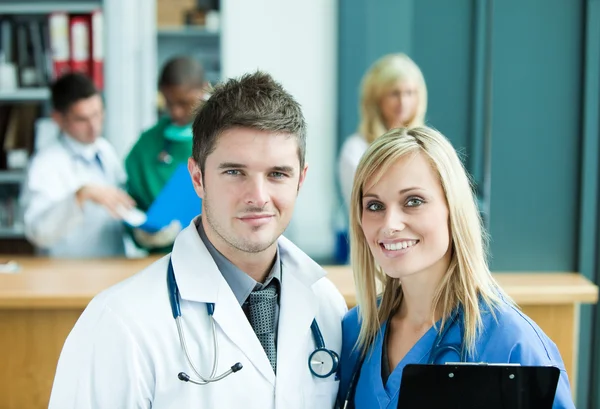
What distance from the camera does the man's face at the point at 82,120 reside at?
330 centimetres

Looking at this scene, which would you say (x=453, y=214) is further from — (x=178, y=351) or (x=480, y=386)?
(x=178, y=351)

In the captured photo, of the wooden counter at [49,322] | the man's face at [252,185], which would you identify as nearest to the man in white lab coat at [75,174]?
the wooden counter at [49,322]

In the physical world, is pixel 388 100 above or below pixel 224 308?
above

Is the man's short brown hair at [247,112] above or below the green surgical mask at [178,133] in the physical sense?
above

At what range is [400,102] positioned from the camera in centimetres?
342

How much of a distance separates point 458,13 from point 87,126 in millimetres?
2664

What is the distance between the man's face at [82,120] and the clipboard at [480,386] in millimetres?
2376

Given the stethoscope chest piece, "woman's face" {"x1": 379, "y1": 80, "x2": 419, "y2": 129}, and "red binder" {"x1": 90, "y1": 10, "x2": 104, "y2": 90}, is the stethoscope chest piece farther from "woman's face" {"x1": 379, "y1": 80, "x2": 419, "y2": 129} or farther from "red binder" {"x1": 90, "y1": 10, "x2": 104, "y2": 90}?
"red binder" {"x1": 90, "y1": 10, "x2": 104, "y2": 90}

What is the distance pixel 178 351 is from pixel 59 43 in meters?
3.12

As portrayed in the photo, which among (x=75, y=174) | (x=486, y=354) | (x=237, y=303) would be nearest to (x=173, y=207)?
(x=75, y=174)

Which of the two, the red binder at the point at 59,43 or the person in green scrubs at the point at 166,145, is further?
the red binder at the point at 59,43

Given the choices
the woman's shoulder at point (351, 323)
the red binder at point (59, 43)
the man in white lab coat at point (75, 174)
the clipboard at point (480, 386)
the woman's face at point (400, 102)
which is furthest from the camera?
the red binder at point (59, 43)

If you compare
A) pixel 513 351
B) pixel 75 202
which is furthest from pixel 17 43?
pixel 513 351

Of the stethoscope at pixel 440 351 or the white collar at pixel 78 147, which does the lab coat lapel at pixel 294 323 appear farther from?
the white collar at pixel 78 147
